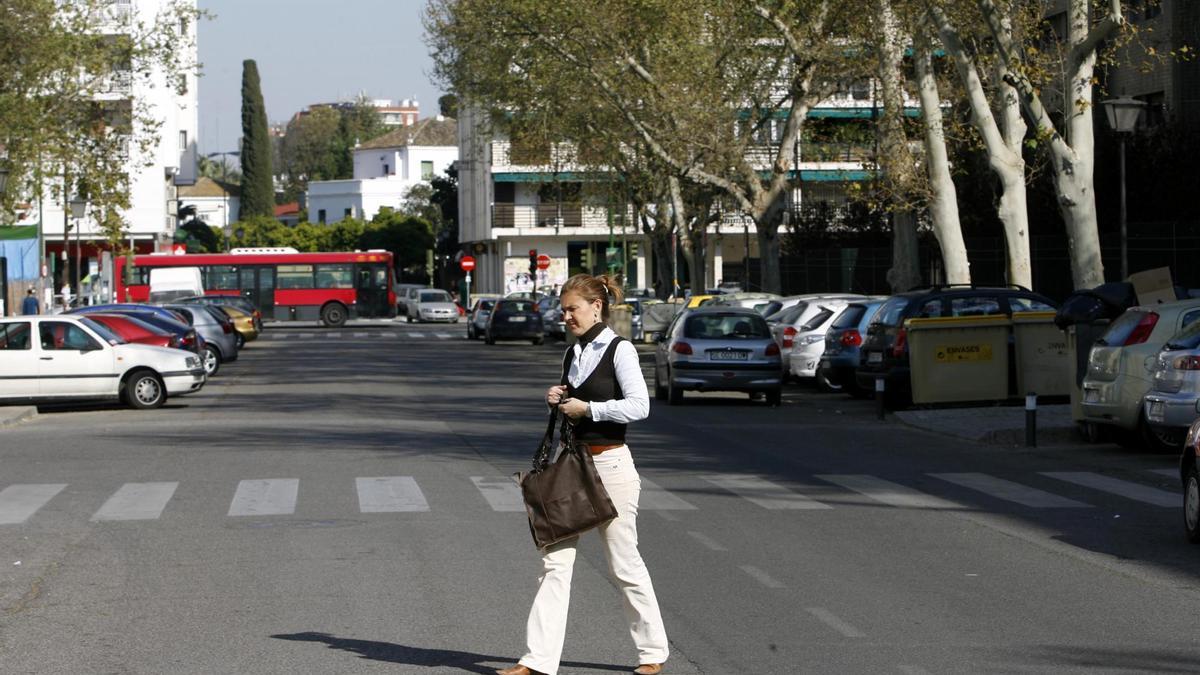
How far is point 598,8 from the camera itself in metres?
39.7

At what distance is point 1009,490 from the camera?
15078 millimetres

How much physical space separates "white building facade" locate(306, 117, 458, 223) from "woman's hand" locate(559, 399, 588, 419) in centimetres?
12409

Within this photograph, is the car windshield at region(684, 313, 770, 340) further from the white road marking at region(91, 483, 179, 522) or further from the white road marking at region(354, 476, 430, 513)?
the white road marking at region(91, 483, 179, 522)

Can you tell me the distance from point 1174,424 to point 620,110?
90.0ft

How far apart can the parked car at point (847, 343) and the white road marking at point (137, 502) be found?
13.9 metres

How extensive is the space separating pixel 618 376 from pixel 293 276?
2535 inches

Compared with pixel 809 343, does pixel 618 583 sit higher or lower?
lower


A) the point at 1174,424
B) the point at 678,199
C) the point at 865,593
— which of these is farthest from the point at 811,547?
the point at 678,199

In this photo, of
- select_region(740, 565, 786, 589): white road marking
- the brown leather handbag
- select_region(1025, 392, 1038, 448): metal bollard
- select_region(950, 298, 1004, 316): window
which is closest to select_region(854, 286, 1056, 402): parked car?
select_region(950, 298, 1004, 316): window

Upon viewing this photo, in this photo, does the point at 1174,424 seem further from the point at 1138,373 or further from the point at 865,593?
the point at 865,593

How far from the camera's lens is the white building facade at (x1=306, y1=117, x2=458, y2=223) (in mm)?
131375

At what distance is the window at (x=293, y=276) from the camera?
70125mm

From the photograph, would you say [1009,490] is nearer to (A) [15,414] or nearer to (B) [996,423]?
(B) [996,423]

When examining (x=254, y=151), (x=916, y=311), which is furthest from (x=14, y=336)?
(x=254, y=151)
